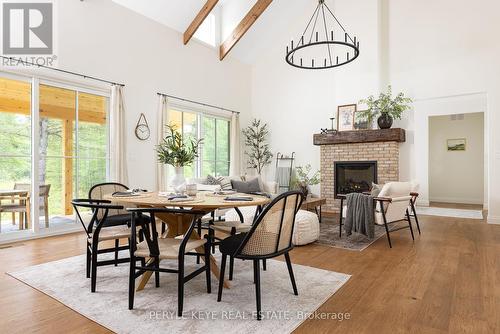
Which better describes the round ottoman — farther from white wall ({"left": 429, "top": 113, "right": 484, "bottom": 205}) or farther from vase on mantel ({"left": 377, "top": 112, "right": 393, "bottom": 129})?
white wall ({"left": 429, "top": 113, "right": 484, "bottom": 205})

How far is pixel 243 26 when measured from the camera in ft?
21.9

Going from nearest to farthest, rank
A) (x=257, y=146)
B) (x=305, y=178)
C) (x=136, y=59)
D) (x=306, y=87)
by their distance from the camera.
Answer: (x=136, y=59)
(x=305, y=178)
(x=306, y=87)
(x=257, y=146)

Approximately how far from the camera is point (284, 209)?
1975mm

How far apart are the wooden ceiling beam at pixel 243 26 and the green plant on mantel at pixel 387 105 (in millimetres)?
2898

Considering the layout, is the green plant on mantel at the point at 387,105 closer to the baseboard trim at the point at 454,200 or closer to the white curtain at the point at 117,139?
the baseboard trim at the point at 454,200

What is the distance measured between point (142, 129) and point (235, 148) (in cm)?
258

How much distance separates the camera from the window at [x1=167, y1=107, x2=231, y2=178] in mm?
6371

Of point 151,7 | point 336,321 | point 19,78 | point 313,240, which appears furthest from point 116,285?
point 151,7

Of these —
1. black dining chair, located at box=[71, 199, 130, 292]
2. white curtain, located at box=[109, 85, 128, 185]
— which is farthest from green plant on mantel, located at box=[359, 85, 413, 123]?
black dining chair, located at box=[71, 199, 130, 292]

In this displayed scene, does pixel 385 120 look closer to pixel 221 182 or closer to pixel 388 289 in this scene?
pixel 221 182

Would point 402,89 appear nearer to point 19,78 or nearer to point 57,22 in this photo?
point 57,22

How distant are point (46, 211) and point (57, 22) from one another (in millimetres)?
2711

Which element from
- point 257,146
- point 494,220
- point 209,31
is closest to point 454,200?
point 494,220

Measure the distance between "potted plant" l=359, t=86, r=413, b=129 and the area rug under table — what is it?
4167 millimetres
